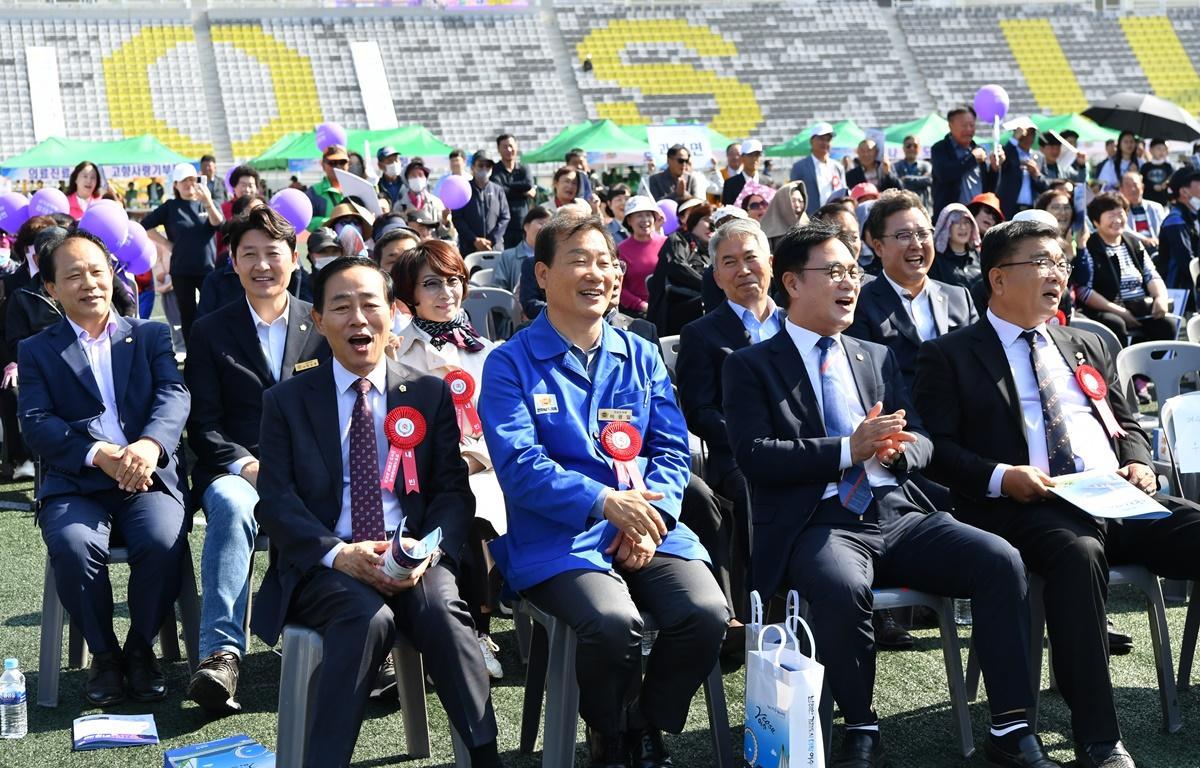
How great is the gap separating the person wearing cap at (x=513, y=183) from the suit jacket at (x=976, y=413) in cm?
882

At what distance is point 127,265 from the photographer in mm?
7598

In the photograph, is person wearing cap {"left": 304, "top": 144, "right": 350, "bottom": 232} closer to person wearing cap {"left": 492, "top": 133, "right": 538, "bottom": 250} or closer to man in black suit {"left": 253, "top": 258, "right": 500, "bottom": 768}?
person wearing cap {"left": 492, "top": 133, "right": 538, "bottom": 250}

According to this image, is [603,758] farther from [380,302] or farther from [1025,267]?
[1025,267]

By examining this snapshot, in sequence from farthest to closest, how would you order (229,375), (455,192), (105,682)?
(455,192)
(229,375)
(105,682)

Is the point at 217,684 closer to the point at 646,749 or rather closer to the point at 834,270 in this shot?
the point at 646,749

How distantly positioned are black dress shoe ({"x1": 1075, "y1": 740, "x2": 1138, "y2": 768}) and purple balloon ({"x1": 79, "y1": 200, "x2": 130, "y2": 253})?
5.79 m

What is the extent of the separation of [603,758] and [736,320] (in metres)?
1.93

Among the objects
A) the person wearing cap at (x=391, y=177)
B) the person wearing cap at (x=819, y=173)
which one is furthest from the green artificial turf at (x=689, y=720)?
the person wearing cap at (x=391, y=177)

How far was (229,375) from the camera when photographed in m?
4.37

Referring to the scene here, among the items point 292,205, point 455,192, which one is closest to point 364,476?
point 292,205

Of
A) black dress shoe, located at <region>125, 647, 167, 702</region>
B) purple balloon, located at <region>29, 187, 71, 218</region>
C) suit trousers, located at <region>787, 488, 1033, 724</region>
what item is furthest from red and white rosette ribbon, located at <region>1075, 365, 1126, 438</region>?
purple balloon, located at <region>29, 187, 71, 218</region>

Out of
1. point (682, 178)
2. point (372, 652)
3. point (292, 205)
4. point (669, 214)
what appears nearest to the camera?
point (372, 652)

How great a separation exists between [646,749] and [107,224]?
514cm

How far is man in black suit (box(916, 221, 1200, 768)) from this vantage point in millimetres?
3639
